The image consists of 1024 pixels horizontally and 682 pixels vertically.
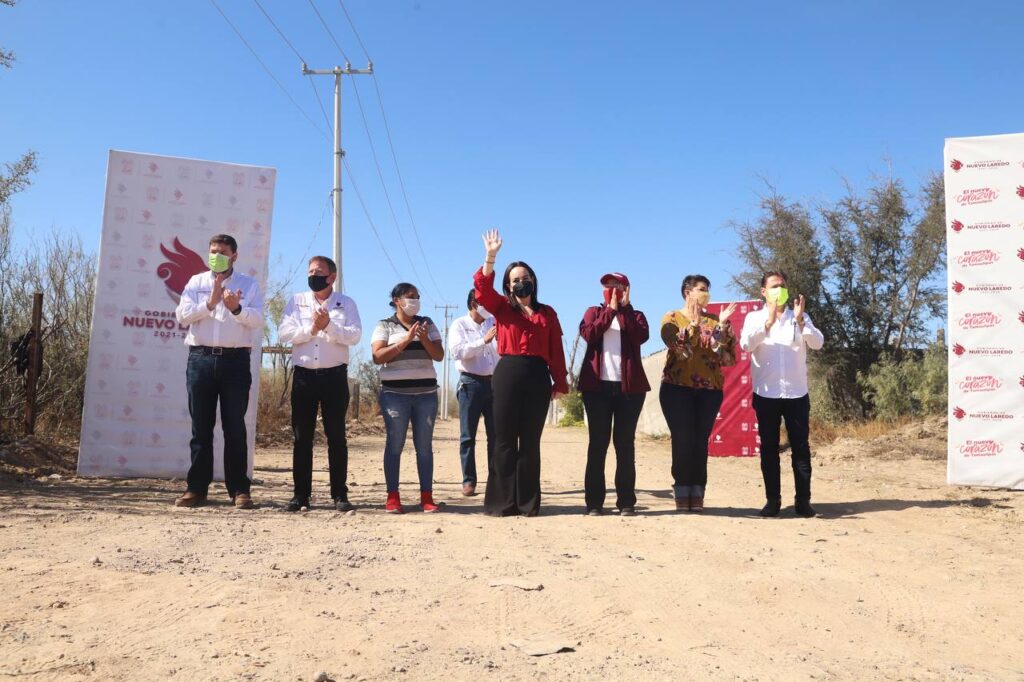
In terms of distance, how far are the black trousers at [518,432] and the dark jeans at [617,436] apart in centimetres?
44

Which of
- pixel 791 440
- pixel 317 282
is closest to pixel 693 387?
pixel 791 440

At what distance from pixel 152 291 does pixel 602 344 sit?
15.0 ft

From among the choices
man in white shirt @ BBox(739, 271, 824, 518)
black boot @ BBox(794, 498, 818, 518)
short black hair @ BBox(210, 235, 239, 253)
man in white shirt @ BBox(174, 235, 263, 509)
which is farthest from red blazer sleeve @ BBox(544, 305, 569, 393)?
short black hair @ BBox(210, 235, 239, 253)

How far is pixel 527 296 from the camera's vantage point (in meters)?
6.73

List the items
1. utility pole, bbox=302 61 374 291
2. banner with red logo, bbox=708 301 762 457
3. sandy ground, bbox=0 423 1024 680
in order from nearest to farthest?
sandy ground, bbox=0 423 1024 680 < banner with red logo, bbox=708 301 762 457 < utility pole, bbox=302 61 374 291

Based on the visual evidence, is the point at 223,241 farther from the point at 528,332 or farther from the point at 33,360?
the point at 33,360

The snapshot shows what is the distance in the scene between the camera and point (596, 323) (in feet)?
22.5

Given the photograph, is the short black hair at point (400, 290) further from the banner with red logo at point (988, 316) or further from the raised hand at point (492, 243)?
the banner with red logo at point (988, 316)

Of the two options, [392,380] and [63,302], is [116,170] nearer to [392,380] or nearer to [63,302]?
[392,380]

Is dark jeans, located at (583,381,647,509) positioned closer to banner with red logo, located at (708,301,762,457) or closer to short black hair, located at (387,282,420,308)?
short black hair, located at (387,282,420,308)

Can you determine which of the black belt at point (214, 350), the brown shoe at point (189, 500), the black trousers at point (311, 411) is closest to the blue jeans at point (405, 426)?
the black trousers at point (311, 411)

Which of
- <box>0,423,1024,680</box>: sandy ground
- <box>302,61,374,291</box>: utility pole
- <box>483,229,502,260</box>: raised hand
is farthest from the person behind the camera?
<box>302,61,374,291</box>: utility pole

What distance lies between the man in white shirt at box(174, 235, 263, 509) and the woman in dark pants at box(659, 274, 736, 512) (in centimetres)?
333

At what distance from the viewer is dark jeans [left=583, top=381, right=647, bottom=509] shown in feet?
22.4
